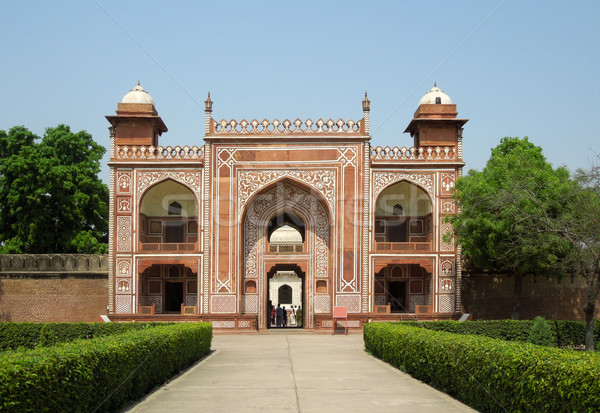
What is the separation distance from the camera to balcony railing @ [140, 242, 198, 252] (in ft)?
84.8

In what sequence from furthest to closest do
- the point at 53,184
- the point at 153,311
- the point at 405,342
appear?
the point at 53,184 → the point at 153,311 → the point at 405,342

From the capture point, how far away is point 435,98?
1094 inches

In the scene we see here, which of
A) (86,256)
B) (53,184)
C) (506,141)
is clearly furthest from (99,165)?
(506,141)

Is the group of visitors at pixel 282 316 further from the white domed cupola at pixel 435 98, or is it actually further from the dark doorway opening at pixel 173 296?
the white domed cupola at pixel 435 98

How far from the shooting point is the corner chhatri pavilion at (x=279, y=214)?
25.4 meters

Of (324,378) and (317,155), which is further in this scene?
(317,155)

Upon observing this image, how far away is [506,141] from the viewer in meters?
31.1

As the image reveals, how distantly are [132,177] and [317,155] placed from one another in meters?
6.85

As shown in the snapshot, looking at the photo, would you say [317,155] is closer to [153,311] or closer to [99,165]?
[153,311]

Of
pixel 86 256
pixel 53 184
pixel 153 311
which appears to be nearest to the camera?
pixel 153 311

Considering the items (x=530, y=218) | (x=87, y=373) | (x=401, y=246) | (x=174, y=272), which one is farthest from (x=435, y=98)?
(x=87, y=373)

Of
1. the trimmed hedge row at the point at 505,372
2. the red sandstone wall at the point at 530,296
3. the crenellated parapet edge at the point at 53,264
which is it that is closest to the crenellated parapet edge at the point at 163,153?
the crenellated parapet edge at the point at 53,264

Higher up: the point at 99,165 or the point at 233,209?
the point at 99,165

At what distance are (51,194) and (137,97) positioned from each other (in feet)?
21.0
